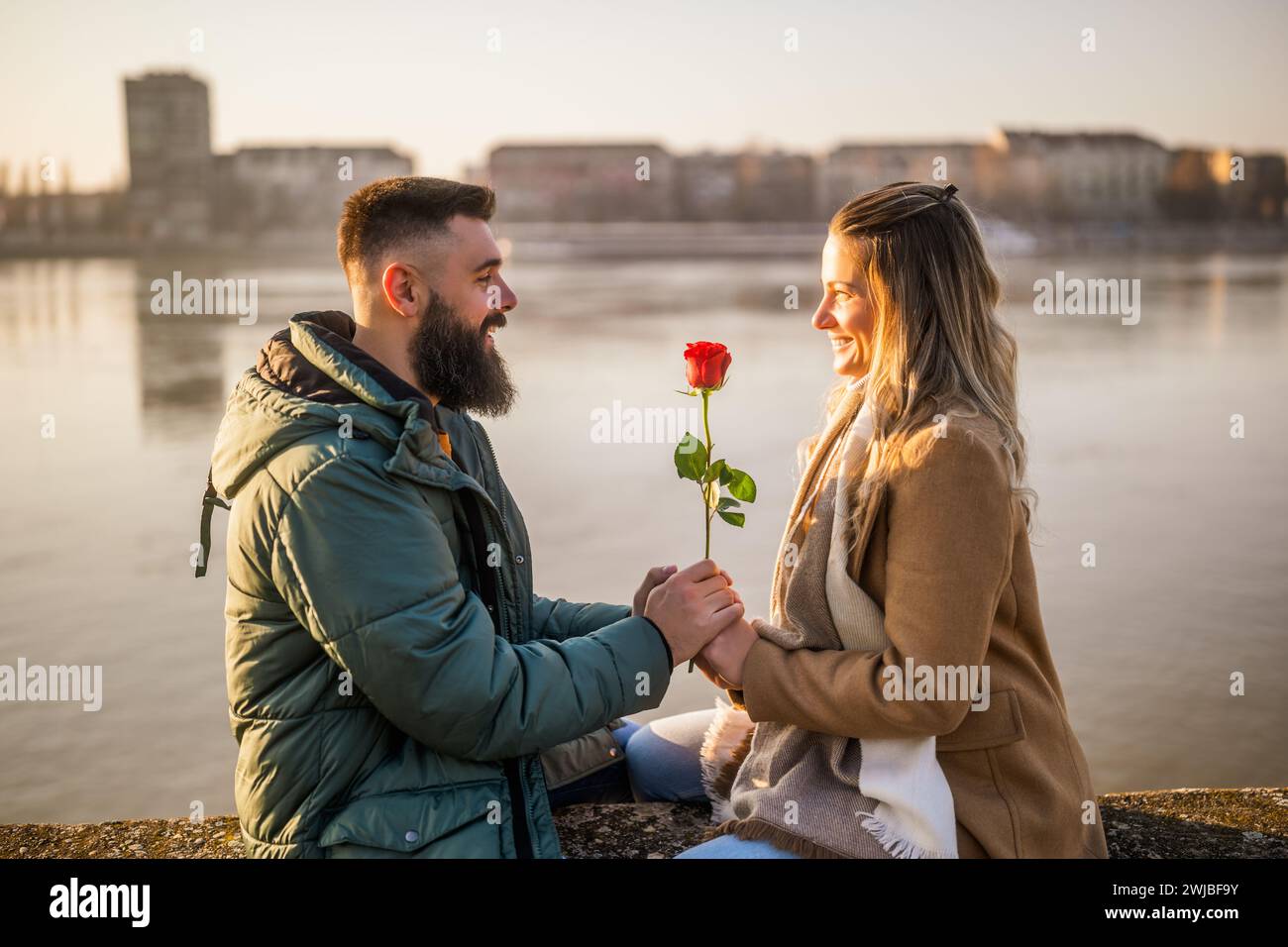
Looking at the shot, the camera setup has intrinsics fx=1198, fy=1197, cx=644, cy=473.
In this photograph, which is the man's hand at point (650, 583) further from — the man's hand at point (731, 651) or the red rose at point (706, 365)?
the red rose at point (706, 365)

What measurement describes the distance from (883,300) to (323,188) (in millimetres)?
39751

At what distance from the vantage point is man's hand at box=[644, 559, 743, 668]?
2.38 meters

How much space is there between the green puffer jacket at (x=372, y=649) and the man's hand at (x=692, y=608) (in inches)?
3.9

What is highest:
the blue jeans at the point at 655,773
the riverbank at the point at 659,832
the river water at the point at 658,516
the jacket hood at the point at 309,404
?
the jacket hood at the point at 309,404

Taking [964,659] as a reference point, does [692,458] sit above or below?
above

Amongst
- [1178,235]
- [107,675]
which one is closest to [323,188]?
[1178,235]

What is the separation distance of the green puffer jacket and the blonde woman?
13.0 inches

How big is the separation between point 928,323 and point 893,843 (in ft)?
3.10

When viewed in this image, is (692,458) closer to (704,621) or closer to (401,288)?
(704,621)

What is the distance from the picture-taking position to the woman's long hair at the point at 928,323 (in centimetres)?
217

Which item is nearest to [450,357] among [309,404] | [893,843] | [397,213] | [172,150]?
[397,213]

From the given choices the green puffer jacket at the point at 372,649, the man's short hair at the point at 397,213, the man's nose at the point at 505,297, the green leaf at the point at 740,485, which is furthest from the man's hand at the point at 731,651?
the man's short hair at the point at 397,213

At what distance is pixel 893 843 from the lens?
2127 mm
